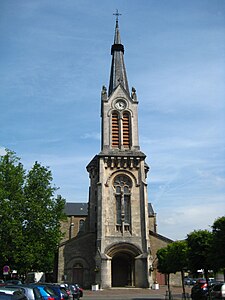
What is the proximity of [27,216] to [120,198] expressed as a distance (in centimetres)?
1438

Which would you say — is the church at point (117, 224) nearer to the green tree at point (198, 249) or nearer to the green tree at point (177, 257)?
the green tree at point (177, 257)

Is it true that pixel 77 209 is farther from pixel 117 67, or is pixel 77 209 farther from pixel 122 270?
pixel 117 67

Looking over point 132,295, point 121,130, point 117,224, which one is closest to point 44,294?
point 132,295

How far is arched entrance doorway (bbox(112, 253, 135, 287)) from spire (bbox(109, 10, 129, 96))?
23.3 m

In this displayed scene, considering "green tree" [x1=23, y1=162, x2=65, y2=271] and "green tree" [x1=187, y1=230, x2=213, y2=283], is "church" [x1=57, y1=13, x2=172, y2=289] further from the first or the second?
"green tree" [x1=187, y1=230, x2=213, y2=283]

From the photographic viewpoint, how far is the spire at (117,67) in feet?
166

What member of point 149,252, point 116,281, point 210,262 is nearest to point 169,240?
point 149,252

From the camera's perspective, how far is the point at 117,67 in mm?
52781

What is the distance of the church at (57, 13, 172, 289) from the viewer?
4003 cm

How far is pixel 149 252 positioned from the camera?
40.0m

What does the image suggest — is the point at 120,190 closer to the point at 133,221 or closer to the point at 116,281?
the point at 133,221

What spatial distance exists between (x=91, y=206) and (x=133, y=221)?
28.6ft

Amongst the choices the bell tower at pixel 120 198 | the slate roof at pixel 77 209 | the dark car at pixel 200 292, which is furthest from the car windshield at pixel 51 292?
the slate roof at pixel 77 209

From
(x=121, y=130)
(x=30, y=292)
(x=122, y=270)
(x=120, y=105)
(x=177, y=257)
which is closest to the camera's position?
(x=30, y=292)
